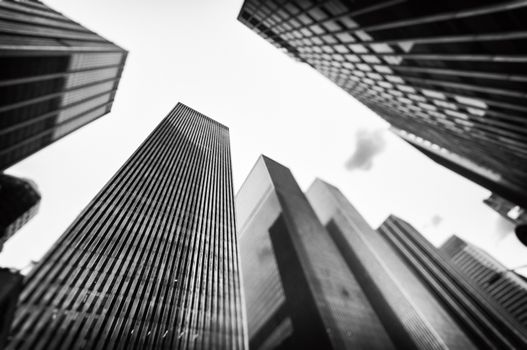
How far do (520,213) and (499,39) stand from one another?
55.8 meters

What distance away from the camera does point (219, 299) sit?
52.9 meters

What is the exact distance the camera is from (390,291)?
113062 mm

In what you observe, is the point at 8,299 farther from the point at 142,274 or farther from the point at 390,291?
the point at 390,291

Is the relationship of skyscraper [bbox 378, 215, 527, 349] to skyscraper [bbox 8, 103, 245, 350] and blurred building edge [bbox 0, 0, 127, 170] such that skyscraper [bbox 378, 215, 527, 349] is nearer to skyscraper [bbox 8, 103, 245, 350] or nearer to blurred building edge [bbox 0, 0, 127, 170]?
skyscraper [bbox 8, 103, 245, 350]

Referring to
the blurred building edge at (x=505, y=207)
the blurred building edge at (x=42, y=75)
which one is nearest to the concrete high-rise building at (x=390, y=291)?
the blurred building edge at (x=505, y=207)

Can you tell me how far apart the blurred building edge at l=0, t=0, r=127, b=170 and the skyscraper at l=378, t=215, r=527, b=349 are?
182 metres

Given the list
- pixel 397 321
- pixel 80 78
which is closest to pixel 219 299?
pixel 80 78

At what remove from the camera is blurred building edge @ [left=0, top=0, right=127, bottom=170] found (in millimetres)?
48156

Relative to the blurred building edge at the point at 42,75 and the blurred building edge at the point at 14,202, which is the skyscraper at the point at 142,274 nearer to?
the blurred building edge at the point at 42,75

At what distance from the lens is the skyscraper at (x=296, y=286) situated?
67875mm

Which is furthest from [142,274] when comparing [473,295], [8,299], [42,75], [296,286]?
[473,295]

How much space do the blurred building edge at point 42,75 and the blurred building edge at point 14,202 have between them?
18.7 metres

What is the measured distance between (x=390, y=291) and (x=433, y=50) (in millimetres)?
117131

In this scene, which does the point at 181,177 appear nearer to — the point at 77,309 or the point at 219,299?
the point at 219,299
